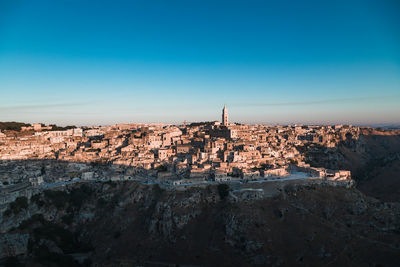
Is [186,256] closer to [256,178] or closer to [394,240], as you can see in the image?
[256,178]

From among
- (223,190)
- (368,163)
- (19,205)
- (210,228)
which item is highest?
(223,190)

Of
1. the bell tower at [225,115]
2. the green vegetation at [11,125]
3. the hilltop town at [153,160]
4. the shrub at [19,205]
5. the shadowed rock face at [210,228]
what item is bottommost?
the shadowed rock face at [210,228]

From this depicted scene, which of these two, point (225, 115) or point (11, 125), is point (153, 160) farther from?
point (11, 125)

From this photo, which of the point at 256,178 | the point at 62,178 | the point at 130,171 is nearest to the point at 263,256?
the point at 256,178

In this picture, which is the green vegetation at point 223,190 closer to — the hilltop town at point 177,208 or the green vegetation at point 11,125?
the hilltop town at point 177,208

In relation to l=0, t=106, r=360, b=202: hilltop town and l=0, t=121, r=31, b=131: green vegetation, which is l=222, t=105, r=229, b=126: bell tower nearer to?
l=0, t=106, r=360, b=202: hilltop town

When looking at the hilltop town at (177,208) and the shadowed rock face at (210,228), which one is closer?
the shadowed rock face at (210,228)

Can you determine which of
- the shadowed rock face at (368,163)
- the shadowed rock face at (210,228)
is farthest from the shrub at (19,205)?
the shadowed rock face at (368,163)

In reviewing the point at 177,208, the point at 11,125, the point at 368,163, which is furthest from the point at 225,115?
the point at 11,125
